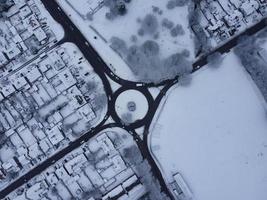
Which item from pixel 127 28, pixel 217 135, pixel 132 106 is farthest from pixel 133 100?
pixel 217 135

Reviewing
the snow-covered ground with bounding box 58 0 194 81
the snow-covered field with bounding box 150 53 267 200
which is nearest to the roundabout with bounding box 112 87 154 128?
the snow-covered ground with bounding box 58 0 194 81

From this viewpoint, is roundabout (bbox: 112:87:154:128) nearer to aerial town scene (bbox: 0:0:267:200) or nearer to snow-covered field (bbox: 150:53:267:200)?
aerial town scene (bbox: 0:0:267:200)

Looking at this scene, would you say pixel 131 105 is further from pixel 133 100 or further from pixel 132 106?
pixel 133 100

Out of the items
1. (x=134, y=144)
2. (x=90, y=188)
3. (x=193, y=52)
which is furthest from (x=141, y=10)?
(x=90, y=188)

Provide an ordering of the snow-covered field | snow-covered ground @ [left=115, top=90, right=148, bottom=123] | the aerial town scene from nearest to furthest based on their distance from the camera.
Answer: the snow-covered field < the aerial town scene < snow-covered ground @ [left=115, top=90, right=148, bottom=123]

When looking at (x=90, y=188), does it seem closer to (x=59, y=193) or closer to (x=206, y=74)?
(x=59, y=193)

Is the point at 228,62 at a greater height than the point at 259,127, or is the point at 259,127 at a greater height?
the point at 228,62

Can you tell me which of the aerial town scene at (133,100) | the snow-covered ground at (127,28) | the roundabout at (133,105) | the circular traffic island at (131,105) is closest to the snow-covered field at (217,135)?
the aerial town scene at (133,100)

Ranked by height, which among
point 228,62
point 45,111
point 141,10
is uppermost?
point 141,10
